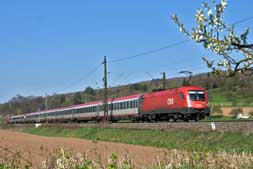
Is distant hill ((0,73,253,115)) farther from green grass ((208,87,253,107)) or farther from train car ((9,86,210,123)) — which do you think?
train car ((9,86,210,123))

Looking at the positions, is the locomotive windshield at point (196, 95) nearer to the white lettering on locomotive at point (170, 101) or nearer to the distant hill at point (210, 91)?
the white lettering on locomotive at point (170, 101)

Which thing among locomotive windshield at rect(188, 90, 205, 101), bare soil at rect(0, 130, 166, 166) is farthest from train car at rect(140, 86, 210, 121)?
bare soil at rect(0, 130, 166, 166)

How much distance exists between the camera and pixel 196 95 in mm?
45625

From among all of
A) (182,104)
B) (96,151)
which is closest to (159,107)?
(182,104)

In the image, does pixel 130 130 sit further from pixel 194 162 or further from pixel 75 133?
pixel 194 162

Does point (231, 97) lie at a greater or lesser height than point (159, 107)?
greater

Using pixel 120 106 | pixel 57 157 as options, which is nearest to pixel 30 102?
pixel 120 106

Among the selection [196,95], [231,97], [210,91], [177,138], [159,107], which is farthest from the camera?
[210,91]

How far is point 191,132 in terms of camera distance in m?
31.1

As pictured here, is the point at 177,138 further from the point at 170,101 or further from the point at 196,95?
the point at 170,101

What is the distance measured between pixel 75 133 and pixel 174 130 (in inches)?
888

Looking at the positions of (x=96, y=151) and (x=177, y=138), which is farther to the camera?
(x=177, y=138)

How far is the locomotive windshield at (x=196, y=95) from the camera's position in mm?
45019

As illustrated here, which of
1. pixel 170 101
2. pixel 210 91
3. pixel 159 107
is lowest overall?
pixel 159 107
